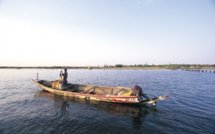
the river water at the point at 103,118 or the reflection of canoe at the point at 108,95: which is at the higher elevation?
the reflection of canoe at the point at 108,95

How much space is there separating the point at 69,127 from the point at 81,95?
8.67 m

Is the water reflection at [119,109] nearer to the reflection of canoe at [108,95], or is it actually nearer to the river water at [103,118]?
the river water at [103,118]

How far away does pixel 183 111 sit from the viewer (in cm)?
1678

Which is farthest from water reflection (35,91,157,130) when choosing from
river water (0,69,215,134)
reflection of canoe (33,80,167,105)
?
reflection of canoe (33,80,167,105)

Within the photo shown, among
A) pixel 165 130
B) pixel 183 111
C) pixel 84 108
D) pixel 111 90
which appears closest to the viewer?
pixel 165 130

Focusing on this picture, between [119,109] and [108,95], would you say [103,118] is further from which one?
[108,95]

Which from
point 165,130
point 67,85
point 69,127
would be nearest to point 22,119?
point 69,127

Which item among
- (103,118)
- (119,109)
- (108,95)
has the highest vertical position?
(108,95)

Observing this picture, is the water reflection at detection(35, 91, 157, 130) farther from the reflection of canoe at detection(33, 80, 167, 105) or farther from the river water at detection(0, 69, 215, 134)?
the reflection of canoe at detection(33, 80, 167, 105)

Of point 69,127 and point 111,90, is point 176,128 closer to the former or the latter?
point 69,127

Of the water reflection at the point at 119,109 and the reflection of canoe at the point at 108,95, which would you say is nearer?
the water reflection at the point at 119,109

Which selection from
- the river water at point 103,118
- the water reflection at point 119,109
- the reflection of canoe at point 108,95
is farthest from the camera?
the reflection of canoe at point 108,95

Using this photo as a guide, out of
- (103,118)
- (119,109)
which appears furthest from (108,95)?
(103,118)

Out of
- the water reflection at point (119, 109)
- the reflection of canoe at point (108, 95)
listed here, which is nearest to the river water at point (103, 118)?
the water reflection at point (119, 109)
